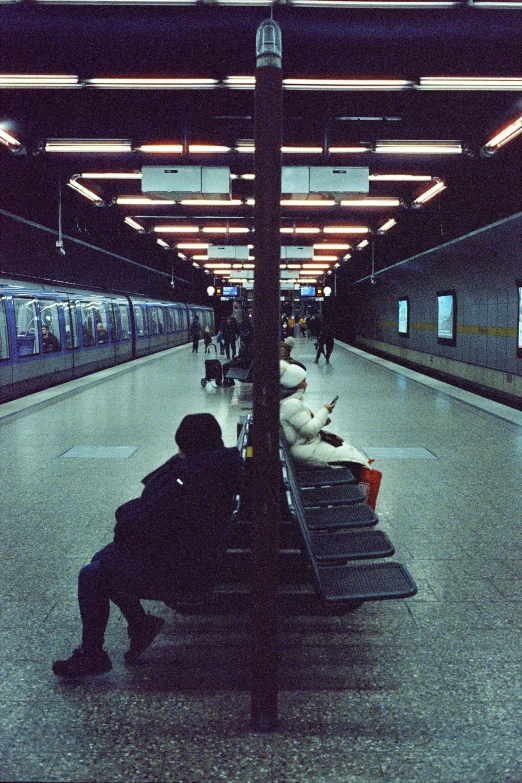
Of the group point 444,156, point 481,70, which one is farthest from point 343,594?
point 444,156

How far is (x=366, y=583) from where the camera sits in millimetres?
3727

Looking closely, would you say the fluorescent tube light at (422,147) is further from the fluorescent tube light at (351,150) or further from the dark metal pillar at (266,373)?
the dark metal pillar at (266,373)

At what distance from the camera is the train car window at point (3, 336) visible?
16.0 m

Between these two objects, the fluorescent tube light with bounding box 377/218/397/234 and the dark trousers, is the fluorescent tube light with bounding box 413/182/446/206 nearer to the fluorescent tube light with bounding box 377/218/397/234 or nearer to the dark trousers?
the fluorescent tube light with bounding box 377/218/397/234

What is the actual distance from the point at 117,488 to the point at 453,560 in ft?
10.7

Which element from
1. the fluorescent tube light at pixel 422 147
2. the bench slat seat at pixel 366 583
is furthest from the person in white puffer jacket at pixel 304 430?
the fluorescent tube light at pixel 422 147

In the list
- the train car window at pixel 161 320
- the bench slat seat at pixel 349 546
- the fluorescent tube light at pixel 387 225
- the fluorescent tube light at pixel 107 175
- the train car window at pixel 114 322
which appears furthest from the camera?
the train car window at pixel 161 320

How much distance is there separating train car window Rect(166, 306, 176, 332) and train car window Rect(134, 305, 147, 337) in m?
7.56

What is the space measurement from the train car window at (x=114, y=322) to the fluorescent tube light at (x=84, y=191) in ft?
41.8

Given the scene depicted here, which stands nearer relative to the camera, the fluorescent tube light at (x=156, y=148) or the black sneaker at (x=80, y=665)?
the black sneaker at (x=80, y=665)

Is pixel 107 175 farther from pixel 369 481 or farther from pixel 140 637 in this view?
pixel 140 637

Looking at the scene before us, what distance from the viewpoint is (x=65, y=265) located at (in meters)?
24.3

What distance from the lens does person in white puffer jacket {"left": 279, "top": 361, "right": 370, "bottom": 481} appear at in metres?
5.56

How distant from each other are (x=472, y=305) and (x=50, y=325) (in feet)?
35.4
